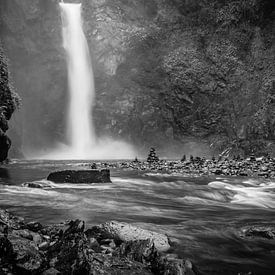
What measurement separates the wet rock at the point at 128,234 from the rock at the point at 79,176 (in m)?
8.51

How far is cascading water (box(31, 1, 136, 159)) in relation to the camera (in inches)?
1993

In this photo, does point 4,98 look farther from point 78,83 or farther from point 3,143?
point 78,83

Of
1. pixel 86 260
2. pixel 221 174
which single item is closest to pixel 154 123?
pixel 221 174

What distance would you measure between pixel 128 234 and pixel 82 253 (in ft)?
5.73

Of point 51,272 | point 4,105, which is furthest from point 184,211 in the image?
point 4,105

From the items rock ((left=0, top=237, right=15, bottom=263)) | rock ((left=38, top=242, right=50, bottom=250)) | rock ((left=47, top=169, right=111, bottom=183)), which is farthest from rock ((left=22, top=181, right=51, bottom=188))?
rock ((left=0, top=237, right=15, bottom=263))

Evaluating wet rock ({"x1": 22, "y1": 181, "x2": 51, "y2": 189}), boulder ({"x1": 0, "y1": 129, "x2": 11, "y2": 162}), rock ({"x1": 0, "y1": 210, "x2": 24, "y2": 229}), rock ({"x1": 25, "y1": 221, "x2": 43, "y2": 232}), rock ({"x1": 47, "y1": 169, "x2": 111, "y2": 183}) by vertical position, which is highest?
boulder ({"x1": 0, "y1": 129, "x2": 11, "y2": 162})

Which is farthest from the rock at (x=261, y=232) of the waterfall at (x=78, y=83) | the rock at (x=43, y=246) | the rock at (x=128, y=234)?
the waterfall at (x=78, y=83)

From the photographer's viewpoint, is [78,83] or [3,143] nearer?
[3,143]

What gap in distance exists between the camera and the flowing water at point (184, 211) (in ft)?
18.8

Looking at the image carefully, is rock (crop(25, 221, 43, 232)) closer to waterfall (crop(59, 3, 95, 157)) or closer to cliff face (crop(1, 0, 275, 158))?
cliff face (crop(1, 0, 275, 158))

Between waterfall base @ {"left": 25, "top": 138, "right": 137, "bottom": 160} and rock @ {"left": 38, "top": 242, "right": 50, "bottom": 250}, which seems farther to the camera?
waterfall base @ {"left": 25, "top": 138, "right": 137, "bottom": 160}

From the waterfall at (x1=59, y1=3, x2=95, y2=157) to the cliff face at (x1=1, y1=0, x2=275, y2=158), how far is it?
1.17m

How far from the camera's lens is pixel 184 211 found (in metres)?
9.34
